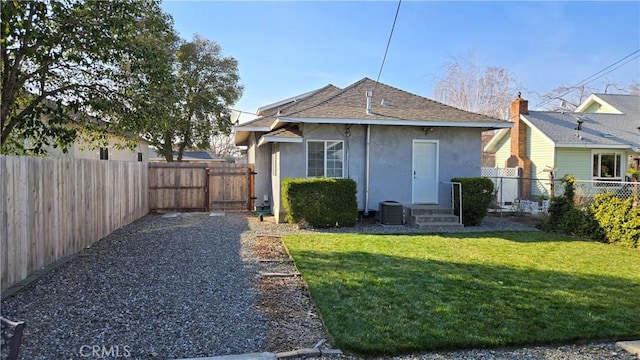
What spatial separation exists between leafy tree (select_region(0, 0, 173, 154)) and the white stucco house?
15.4 meters

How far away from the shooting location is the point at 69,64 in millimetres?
7516

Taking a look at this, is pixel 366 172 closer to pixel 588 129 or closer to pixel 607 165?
pixel 607 165

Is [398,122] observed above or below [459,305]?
above

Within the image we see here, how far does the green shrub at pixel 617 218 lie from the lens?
28.8 ft

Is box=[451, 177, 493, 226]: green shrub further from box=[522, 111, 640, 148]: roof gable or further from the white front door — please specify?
box=[522, 111, 640, 148]: roof gable

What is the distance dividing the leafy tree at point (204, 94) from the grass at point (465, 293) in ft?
60.4

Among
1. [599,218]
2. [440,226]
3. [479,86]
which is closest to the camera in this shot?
[599,218]

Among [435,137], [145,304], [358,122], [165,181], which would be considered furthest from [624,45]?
[145,304]

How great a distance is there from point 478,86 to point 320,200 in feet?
99.1

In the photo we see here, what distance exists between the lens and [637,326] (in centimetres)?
420

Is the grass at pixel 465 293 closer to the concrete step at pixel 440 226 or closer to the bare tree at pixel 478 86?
the concrete step at pixel 440 226

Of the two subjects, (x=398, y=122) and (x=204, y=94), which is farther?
(x=204, y=94)

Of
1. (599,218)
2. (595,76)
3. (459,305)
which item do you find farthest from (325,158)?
(595,76)

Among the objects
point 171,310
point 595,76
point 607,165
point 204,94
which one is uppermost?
point 595,76
